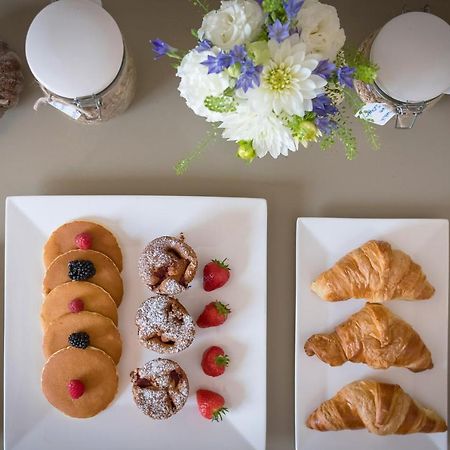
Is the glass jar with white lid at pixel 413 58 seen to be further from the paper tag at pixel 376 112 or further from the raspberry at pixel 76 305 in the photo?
the raspberry at pixel 76 305

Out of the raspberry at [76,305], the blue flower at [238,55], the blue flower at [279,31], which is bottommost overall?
the raspberry at [76,305]

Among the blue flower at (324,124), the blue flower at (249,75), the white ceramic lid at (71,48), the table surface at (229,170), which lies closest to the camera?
the blue flower at (249,75)

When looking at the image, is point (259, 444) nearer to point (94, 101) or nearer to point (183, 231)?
point (183, 231)

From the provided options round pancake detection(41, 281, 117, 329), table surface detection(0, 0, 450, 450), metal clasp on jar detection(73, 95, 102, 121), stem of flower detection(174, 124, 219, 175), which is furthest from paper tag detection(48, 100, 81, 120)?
round pancake detection(41, 281, 117, 329)

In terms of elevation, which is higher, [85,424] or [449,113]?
[449,113]

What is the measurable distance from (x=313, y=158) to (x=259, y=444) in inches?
30.0

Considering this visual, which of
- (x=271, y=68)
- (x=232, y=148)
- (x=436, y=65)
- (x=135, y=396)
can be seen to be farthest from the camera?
(x=232, y=148)

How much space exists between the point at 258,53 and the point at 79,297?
801 millimetres

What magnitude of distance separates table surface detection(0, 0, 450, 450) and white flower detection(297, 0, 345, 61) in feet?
1.98

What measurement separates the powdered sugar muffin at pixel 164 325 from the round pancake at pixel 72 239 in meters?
0.18

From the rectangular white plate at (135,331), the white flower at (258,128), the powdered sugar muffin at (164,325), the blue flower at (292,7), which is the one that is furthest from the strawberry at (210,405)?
the blue flower at (292,7)

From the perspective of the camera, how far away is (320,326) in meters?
1.47

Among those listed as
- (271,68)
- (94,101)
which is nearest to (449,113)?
(271,68)

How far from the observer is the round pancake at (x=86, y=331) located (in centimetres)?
140
